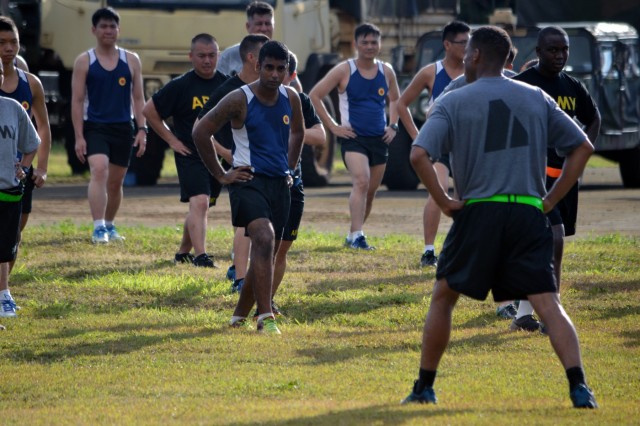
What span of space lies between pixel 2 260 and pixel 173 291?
188 centimetres

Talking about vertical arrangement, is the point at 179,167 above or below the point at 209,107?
below

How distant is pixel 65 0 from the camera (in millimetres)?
19750

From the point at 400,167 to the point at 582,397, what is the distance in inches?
565

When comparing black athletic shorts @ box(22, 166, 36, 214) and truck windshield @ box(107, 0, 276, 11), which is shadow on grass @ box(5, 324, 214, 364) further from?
truck windshield @ box(107, 0, 276, 11)

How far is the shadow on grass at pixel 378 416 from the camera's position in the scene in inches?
250

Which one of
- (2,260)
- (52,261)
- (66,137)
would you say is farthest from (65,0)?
(2,260)

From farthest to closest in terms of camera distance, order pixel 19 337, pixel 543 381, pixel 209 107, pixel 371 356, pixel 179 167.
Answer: pixel 179 167 → pixel 209 107 → pixel 19 337 → pixel 371 356 → pixel 543 381

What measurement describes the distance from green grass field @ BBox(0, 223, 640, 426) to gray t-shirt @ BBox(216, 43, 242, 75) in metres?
1.69

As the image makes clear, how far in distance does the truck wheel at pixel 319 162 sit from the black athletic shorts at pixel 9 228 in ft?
39.3

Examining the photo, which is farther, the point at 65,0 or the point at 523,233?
the point at 65,0

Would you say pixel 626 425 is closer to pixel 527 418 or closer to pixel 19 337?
pixel 527 418

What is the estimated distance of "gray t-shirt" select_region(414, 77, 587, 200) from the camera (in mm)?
6652

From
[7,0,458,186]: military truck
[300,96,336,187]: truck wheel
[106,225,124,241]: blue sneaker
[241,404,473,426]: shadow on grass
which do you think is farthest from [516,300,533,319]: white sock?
[300,96,336,187]: truck wheel

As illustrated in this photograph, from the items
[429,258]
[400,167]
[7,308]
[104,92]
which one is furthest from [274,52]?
[400,167]
